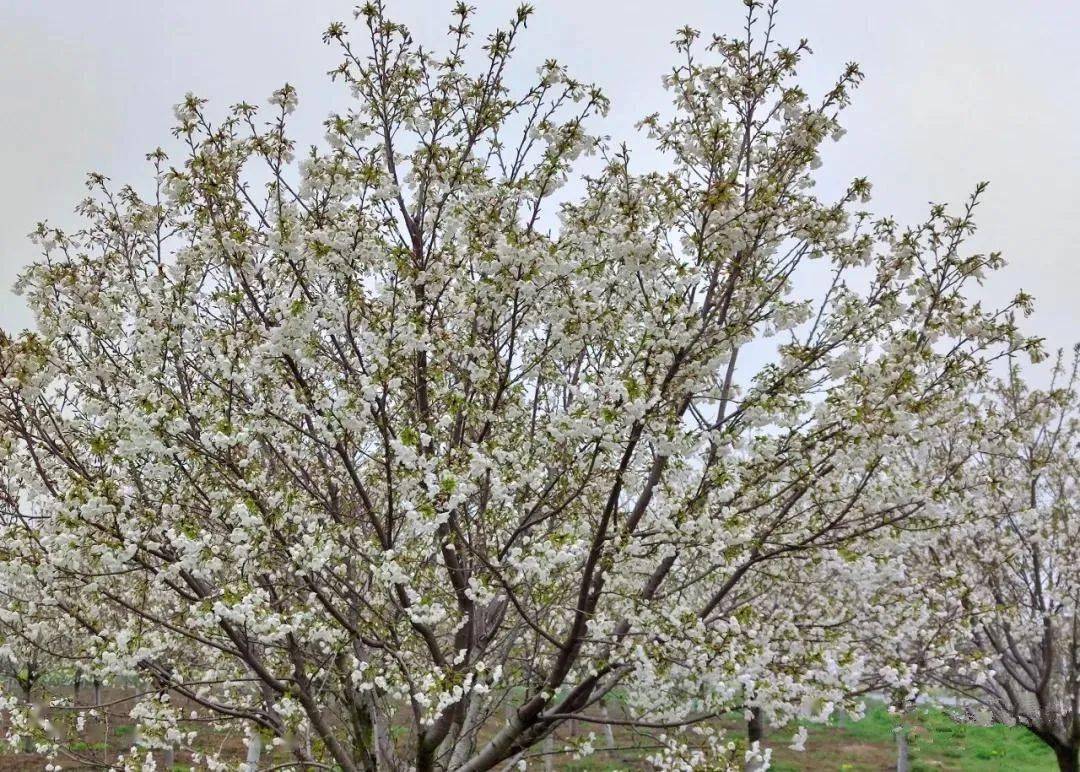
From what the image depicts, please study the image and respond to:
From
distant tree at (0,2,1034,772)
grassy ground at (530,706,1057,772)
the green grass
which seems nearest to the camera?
distant tree at (0,2,1034,772)

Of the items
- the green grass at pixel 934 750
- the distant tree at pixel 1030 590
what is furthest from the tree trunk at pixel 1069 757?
the green grass at pixel 934 750

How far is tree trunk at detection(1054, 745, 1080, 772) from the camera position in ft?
44.1

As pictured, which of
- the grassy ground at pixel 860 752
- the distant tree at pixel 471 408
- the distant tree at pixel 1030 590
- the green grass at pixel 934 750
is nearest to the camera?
the distant tree at pixel 471 408

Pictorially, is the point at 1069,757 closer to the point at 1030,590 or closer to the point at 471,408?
the point at 1030,590

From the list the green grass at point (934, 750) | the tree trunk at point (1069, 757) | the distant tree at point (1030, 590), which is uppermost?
the distant tree at point (1030, 590)

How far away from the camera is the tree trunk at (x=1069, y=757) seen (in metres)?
13.4

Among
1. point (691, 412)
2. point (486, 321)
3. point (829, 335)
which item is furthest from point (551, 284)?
point (829, 335)

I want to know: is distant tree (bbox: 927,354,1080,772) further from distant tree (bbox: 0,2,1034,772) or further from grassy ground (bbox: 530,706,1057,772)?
distant tree (bbox: 0,2,1034,772)

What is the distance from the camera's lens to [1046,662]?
13352 millimetres

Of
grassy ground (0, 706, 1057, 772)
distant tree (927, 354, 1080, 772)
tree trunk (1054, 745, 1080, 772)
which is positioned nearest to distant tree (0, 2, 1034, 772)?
distant tree (927, 354, 1080, 772)

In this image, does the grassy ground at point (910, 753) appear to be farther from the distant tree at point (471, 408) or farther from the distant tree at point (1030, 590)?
the distant tree at point (471, 408)

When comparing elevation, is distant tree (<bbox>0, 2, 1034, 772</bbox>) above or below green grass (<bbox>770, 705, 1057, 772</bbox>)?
above

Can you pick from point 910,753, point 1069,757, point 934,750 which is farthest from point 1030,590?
point 934,750

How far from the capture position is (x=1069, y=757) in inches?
531
